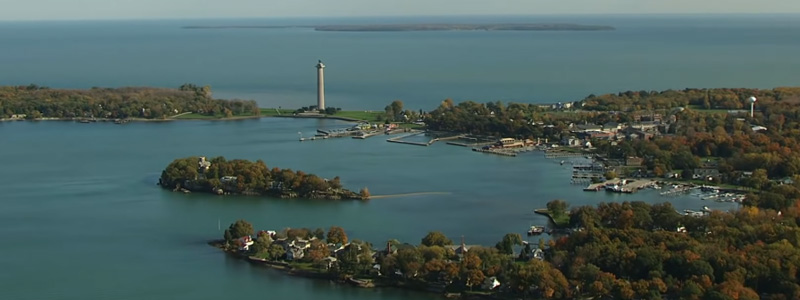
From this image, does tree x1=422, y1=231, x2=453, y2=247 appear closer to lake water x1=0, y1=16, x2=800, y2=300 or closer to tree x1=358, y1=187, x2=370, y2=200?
lake water x1=0, y1=16, x2=800, y2=300

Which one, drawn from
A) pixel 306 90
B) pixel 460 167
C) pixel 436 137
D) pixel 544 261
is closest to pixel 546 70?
pixel 306 90

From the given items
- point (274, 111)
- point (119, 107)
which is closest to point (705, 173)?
point (274, 111)

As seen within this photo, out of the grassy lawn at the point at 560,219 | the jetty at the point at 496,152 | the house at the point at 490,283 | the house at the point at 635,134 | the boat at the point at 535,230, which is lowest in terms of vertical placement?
the house at the point at 490,283

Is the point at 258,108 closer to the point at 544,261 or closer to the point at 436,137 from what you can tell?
the point at 436,137

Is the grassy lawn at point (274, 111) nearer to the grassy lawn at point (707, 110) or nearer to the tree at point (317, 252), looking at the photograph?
the grassy lawn at point (707, 110)

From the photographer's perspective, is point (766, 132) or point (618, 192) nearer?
point (618, 192)

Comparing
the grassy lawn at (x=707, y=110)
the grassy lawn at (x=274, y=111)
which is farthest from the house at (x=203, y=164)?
the grassy lawn at (x=707, y=110)
